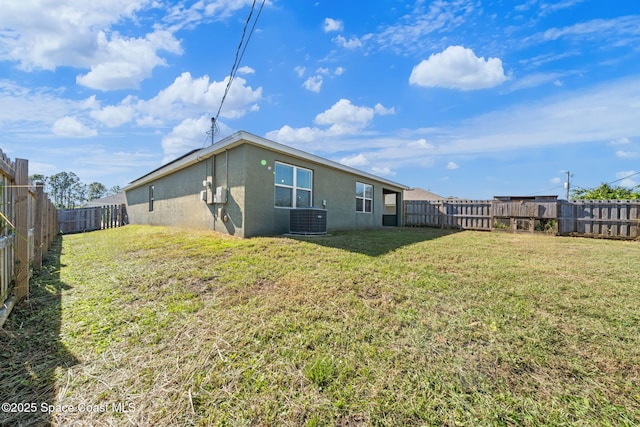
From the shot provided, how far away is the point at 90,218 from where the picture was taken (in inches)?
545

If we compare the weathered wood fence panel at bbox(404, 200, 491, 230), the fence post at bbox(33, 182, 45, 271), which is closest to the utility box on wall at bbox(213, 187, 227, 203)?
the fence post at bbox(33, 182, 45, 271)

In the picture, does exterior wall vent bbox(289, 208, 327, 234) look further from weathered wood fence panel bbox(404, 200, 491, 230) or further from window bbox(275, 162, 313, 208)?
weathered wood fence panel bbox(404, 200, 491, 230)

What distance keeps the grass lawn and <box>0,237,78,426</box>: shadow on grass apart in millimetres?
12

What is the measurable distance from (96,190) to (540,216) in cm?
6696

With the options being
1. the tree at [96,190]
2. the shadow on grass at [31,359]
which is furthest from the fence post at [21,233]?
the tree at [96,190]

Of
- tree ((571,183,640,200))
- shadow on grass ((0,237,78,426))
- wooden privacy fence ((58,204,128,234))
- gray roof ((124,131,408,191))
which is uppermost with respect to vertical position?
gray roof ((124,131,408,191))

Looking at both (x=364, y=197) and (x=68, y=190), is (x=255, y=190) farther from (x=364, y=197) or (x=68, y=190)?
(x=68, y=190)

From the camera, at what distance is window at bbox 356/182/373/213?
1152 centimetres

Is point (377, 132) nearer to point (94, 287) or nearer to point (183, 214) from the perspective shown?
point (183, 214)

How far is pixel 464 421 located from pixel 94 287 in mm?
4499

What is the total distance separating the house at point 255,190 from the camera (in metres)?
6.76

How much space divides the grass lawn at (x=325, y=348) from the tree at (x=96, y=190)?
6139cm

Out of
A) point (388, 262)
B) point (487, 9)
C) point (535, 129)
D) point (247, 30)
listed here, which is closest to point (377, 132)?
point (535, 129)

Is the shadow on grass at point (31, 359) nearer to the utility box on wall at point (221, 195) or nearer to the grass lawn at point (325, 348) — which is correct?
the grass lawn at point (325, 348)
